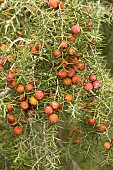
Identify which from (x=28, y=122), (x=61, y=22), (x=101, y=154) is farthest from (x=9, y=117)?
(x=101, y=154)

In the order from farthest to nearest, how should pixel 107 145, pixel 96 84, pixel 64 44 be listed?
pixel 107 145 < pixel 96 84 < pixel 64 44

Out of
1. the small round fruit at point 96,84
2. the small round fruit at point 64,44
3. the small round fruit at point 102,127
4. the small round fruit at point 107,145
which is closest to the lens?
the small round fruit at point 64,44

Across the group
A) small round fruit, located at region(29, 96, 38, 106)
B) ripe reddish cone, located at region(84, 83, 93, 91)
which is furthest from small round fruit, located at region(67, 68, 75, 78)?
small round fruit, located at region(29, 96, 38, 106)

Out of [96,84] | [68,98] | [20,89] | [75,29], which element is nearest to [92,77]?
[96,84]

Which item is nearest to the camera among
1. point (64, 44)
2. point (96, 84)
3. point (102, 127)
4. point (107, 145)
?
point (64, 44)

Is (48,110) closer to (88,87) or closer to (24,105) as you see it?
(24,105)

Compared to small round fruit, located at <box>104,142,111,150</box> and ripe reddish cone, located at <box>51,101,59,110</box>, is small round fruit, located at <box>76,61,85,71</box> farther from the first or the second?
small round fruit, located at <box>104,142,111,150</box>

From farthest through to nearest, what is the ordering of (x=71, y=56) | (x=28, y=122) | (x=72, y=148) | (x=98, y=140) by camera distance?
1. (x=72, y=148)
2. (x=98, y=140)
3. (x=28, y=122)
4. (x=71, y=56)

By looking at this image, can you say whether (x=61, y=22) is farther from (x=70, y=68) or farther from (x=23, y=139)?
(x=23, y=139)

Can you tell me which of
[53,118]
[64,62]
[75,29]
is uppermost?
[75,29]

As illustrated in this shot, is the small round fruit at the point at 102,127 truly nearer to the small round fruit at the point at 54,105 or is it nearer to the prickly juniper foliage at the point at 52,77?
the prickly juniper foliage at the point at 52,77

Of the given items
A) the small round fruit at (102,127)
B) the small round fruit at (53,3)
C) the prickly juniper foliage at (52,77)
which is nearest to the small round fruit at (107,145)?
the prickly juniper foliage at (52,77)
